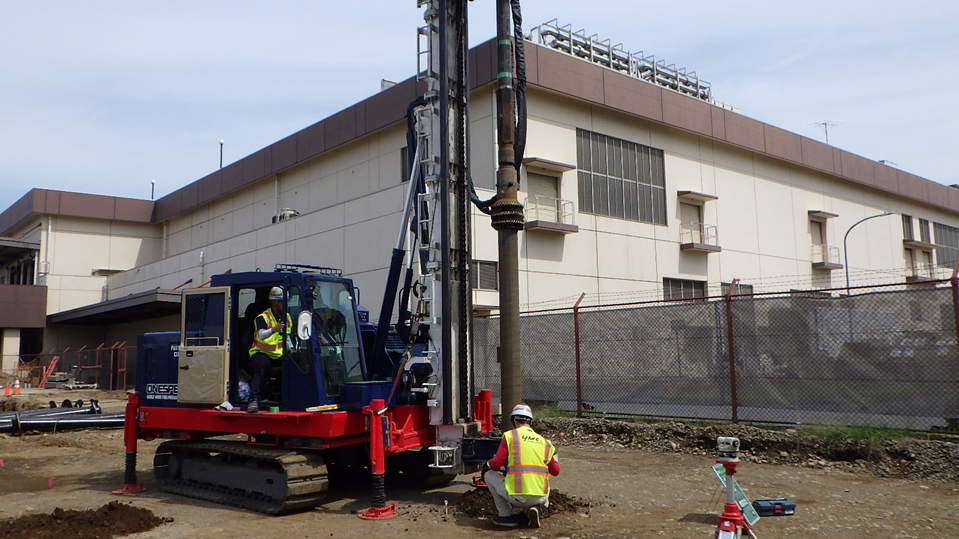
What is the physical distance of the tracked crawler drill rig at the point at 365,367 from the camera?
873cm

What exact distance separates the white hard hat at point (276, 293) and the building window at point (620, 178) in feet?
56.6

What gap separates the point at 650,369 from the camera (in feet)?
46.9

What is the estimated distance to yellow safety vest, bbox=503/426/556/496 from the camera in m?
7.54

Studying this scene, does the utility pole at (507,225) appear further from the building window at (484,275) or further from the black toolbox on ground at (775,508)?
the building window at (484,275)

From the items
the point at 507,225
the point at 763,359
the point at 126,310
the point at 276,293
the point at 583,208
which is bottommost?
the point at 763,359

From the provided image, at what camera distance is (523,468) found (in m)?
7.54

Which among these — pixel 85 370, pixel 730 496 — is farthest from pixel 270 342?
pixel 85 370

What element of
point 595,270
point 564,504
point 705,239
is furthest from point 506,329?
point 705,239

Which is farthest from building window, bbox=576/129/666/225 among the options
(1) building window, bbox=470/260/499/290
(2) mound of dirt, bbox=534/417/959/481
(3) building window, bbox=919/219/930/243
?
(3) building window, bbox=919/219/930/243

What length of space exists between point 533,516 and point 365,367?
3195 millimetres

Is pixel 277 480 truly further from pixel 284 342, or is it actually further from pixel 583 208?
pixel 583 208

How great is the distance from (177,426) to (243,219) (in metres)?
28.9

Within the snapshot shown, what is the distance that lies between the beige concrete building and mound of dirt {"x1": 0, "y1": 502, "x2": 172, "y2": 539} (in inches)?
557

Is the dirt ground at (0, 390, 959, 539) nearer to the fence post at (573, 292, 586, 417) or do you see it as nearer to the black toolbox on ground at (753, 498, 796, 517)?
the black toolbox on ground at (753, 498, 796, 517)
